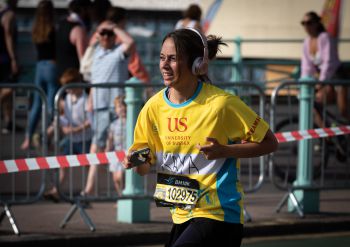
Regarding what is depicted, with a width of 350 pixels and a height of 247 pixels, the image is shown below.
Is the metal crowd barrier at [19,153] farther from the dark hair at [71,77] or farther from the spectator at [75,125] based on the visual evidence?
the dark hair at [71,77]

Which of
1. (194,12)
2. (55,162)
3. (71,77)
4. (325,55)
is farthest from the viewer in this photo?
(194,12)

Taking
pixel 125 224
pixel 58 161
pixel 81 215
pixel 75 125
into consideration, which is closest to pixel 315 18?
pixel 75 125

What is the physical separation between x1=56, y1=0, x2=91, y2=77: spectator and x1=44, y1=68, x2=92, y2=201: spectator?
88.3 inches

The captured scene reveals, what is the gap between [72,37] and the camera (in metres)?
12.0

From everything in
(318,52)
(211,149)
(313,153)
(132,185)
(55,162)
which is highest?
(318,52)

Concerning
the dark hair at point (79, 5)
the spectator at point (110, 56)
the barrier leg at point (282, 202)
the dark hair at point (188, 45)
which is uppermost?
the dark hair at point (79, 5)

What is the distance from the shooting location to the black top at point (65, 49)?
12.1 metres

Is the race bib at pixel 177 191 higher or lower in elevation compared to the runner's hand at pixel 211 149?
lower

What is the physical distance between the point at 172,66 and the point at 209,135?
432 millimetres

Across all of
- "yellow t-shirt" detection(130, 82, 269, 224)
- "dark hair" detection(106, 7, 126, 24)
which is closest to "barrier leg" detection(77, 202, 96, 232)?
"dark hair" detection(106, 7, 126, 24)

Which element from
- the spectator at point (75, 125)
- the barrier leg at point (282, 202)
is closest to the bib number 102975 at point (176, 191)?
the spectator at point (75, 125)

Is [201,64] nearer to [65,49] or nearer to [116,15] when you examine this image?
[116,15]

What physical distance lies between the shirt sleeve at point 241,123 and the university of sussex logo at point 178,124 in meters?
0.22

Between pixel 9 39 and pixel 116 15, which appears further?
pixel 9 39
